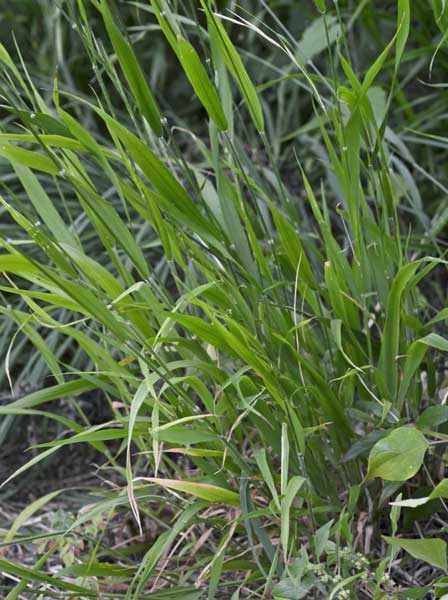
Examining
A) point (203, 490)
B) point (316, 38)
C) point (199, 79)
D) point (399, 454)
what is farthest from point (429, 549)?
point (316, 38)

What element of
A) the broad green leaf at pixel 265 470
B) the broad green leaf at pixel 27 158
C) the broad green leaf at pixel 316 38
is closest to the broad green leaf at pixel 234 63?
the broad green leaf at pixel 27 158

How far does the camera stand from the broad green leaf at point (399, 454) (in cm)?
83

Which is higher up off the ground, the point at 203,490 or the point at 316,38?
the point at 316,38

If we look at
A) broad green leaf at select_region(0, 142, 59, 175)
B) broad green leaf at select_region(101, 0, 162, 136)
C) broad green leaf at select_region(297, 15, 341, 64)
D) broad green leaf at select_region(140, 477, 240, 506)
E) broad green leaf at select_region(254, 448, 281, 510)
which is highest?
broad green leaf at select_region(101, 0, 162, 136)

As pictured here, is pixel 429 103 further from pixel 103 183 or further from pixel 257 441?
pixel 257 441

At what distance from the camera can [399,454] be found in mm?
846

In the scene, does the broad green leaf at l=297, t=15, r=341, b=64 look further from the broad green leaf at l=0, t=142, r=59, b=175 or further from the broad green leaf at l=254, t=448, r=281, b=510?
the broad green leaf at l=254, t=448, r=281, b=510

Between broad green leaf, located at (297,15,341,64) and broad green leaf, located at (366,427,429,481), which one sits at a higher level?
broad green leaf, located at (297,15,341,64)

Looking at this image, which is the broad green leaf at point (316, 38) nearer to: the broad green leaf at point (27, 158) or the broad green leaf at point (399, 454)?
the broad green leaf at point (27, 158)

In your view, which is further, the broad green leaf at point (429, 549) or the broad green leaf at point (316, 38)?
the broad green leaf at point (316, 38)

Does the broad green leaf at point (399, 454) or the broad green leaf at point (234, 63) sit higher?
the broad green leaf at point (234, 63)

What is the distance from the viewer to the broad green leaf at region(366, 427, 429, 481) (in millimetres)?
830

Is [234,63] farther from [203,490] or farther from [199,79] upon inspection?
[203,490]

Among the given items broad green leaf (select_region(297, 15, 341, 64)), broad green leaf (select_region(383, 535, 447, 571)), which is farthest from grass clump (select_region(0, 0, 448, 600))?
broad green leaf (select_region(297, 15, 341, 64))
